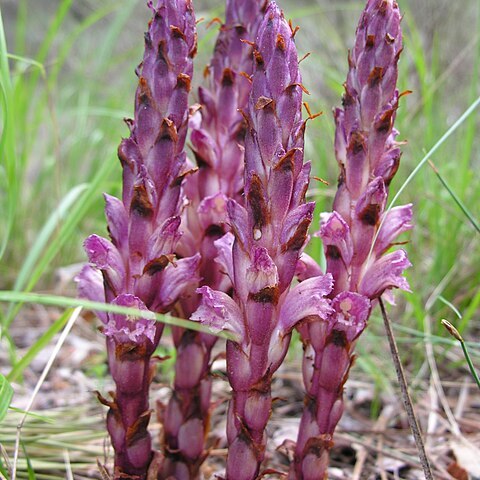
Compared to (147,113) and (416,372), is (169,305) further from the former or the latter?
(416,372)

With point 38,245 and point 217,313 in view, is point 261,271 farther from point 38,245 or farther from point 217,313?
point 38,245

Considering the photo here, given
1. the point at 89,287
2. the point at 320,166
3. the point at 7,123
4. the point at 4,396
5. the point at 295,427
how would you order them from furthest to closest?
the point at 320,166
the point at 295,427
the point at 7,123
the point at 89,287
the point at 4,396

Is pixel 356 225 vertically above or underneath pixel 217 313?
above

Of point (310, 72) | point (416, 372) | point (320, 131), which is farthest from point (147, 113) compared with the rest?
point (310, 72)

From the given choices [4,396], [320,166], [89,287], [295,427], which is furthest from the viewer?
[320,166]

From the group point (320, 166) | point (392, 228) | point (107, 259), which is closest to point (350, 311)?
point (392, 228)

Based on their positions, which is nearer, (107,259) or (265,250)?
(265,250)

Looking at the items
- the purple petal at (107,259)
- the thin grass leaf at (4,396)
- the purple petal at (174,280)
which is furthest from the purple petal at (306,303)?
the thin grass leaf at (4,396)

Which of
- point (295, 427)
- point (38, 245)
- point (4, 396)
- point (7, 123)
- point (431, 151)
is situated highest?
point (7, 123)
